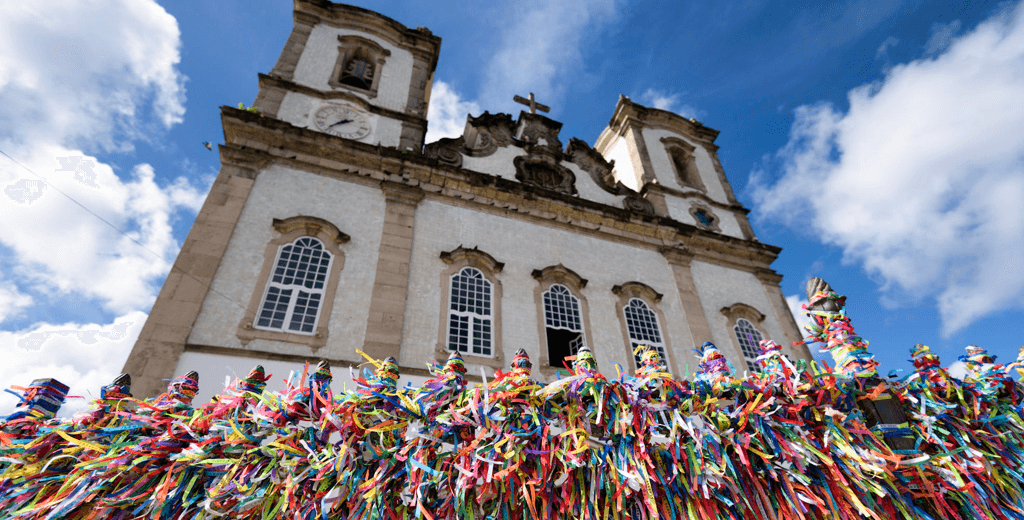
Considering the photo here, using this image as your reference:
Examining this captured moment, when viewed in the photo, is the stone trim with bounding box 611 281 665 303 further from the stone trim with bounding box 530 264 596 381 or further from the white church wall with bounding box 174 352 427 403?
the white church wall with bounding box 174 352 427 403

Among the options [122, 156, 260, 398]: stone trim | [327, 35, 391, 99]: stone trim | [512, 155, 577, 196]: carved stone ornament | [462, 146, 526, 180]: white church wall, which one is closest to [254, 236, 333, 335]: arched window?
[122, 156, 260, 398]: stone trim

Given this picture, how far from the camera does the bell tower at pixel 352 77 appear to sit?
1200 cm

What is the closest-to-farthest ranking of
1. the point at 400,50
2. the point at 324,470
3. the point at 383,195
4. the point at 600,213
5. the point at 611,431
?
the point at 324,470 < the point at 611,431 < the point at 383,195 < the point at 600,213 < the point at 400,50

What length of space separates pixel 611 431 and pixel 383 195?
848cm

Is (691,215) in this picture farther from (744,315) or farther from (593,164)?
(744,315)

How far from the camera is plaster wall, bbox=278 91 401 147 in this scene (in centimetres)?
1165

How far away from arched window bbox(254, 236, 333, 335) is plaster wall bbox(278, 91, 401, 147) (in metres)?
3.89

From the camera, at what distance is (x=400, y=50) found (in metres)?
15.3

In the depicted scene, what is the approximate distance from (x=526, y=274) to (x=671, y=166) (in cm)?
956

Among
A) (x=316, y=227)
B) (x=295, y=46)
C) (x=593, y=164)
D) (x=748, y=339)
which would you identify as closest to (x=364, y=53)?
(x=295, y=46)

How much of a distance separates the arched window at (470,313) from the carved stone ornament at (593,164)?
6639 mm

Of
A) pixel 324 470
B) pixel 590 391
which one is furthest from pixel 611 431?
pixel 324 470

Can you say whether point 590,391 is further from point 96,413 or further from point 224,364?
point 224,364

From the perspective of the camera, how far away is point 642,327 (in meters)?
11.1
